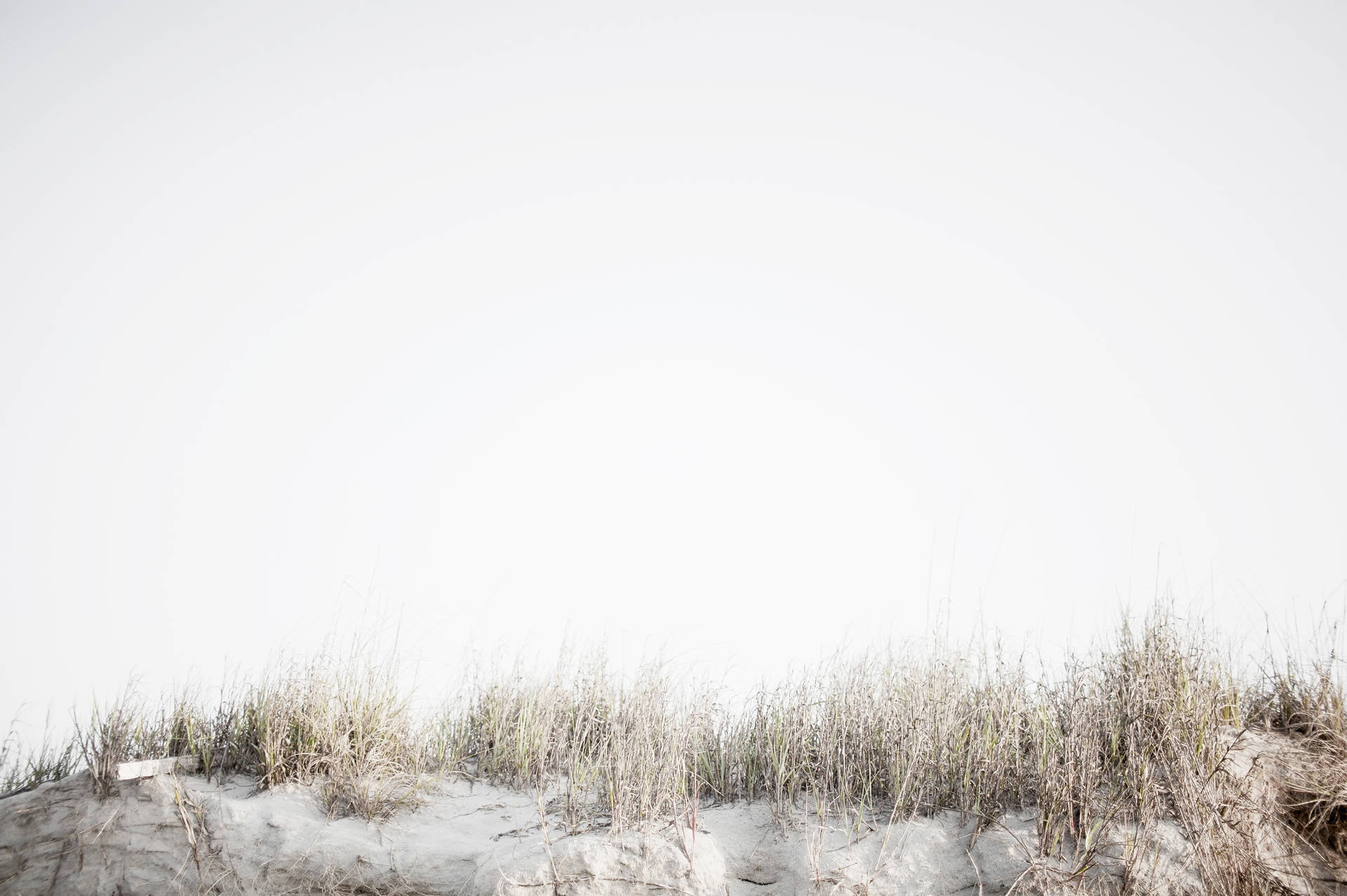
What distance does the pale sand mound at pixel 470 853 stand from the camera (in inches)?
183

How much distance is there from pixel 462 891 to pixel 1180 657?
5085mm

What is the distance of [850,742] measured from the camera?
577 cm

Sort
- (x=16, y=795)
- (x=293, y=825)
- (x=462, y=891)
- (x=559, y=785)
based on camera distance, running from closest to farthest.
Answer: (x=462, y=891), (x=293, y=825), (x=16, y=795), (x=559, y=785)

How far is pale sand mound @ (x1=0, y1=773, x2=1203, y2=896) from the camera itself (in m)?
4.65

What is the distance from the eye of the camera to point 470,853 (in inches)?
201

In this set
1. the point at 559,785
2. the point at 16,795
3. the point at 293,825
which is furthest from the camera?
the point at 559,785

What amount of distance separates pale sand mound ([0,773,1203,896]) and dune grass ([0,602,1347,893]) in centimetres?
17

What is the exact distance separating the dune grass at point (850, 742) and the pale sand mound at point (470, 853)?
172 millimetres

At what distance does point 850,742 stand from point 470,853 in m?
2.76

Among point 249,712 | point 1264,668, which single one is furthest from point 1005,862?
point 249,712

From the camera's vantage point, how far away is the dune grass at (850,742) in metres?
4.89

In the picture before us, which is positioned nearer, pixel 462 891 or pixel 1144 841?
pixel 1144 841

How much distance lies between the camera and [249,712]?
20.2 ft

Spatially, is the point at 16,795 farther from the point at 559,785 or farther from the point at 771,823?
the point at 771,823
